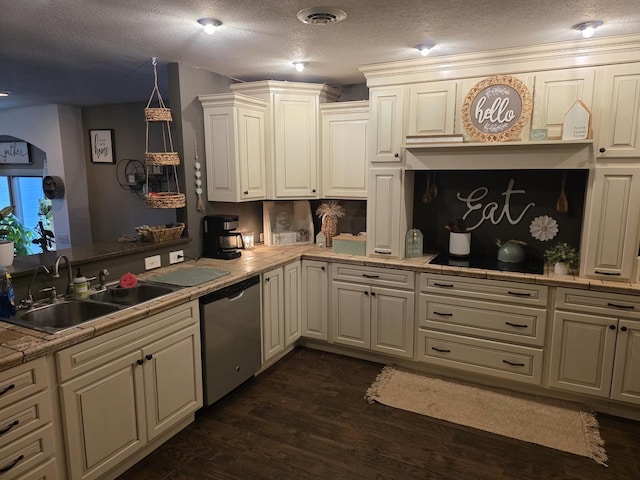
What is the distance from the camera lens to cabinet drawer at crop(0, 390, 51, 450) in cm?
167

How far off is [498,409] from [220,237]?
7.96 feet

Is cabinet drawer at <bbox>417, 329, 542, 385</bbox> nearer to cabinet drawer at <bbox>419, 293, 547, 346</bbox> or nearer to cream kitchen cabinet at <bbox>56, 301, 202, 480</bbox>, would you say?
cabinet drawer at <bbox>419, 293, 547, 346</bbox>

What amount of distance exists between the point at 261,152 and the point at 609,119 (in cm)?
255

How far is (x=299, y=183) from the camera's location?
12.6 feet

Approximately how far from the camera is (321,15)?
88.0 inches

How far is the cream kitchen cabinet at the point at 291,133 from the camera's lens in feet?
12.0

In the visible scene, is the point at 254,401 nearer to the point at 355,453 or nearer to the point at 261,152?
the point at 355,453

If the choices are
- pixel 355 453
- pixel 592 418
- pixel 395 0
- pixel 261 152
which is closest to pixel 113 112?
pixel 261 152

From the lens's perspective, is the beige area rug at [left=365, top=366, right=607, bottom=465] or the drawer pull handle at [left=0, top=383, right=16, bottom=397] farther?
the beige area rug at [left=365, top=366, right=607, bottom=465]

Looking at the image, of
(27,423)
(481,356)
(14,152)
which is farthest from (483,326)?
(14,152)

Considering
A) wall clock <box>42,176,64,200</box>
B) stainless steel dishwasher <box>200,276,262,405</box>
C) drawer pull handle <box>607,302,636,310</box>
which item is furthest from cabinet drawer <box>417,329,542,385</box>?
wall clock <box>42,176,64,200</box>

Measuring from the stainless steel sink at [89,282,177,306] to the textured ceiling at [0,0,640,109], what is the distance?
1547 millimetres

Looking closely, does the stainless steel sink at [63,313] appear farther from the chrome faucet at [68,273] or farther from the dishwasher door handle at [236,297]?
the dishwasher door handle at [236,297]

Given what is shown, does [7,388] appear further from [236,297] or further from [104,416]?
[236,297]
